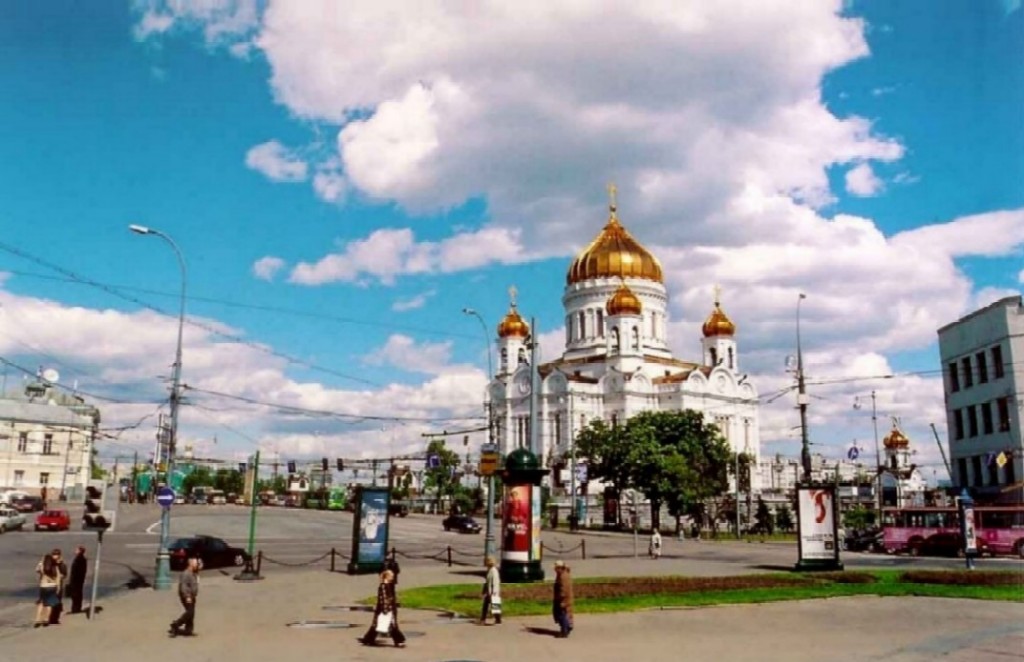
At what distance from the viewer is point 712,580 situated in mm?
24797

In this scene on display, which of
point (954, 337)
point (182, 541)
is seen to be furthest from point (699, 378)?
point (182, 541)

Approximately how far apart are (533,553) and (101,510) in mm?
12044

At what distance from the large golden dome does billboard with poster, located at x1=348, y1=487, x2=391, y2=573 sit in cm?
7485

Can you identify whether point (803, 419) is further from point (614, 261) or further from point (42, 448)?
point (42, 448)

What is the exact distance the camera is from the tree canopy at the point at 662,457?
203 ft

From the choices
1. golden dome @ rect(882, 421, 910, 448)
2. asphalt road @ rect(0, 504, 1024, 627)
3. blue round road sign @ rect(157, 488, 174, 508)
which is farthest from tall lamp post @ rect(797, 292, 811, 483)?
golden dome @ rect(882, 421, 910, 448)

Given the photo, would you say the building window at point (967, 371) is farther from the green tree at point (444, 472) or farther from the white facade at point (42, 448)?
the white facade at point (42, 448)

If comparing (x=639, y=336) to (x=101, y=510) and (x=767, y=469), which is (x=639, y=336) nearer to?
(x=767, y=469)

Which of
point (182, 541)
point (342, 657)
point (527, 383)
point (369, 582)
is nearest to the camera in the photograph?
point (342, 657)

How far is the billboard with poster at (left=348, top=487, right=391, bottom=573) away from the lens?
30.6 meters

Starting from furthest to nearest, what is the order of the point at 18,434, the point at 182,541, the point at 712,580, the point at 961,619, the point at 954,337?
the point at 18,434 → the point at 954,337 → the point at 182,541 → the point at 712,580 → the point at 961,619

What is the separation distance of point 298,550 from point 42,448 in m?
70.3

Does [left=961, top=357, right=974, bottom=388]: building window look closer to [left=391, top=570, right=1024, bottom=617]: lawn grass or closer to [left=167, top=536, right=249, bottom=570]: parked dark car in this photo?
[left=391, top=570, right=1024, bottom=617]: lawn grass

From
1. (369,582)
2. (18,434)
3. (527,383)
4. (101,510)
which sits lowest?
(369,582)
